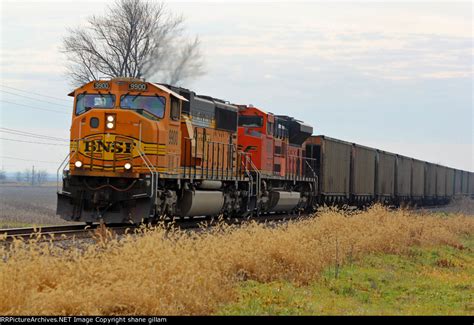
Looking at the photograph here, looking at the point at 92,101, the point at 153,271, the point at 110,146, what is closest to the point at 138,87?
the point at 92,101

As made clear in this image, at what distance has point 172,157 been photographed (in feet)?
62.0

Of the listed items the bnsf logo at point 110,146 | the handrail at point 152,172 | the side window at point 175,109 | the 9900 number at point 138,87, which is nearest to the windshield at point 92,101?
the 9900 number at point 138,87

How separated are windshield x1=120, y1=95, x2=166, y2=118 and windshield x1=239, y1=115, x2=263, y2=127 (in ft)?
25.6

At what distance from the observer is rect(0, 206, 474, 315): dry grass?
318 inches

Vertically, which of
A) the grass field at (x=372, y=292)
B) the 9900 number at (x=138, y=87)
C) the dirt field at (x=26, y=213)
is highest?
the 9900 number at (x=138, y=87)

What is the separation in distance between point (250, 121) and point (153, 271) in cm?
1708

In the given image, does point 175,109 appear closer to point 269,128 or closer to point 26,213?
point 269,128

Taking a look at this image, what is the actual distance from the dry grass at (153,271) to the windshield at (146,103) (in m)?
5.09

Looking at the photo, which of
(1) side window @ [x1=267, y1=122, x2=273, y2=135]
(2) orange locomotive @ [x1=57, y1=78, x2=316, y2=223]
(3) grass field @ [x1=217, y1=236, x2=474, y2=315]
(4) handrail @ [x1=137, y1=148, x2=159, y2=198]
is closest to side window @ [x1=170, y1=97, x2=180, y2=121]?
(2) orange locomotive @ [x1=57, y1=78, x2=316, y2=223]

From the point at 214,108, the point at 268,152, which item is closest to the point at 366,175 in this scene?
the point at 268,152

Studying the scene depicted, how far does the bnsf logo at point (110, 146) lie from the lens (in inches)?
708

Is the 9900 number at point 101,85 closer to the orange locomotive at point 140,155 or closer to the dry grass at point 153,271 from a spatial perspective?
the orange locomotive at point 140,155

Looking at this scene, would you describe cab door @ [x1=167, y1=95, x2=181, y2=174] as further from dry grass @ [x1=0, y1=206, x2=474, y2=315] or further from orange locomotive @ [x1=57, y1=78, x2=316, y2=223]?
dry grass @ [x1=0, y1=206, x2=474, y2=315]

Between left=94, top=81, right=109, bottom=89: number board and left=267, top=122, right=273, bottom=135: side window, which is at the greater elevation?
left=94, top=81, right=109, bottom=89: number board
